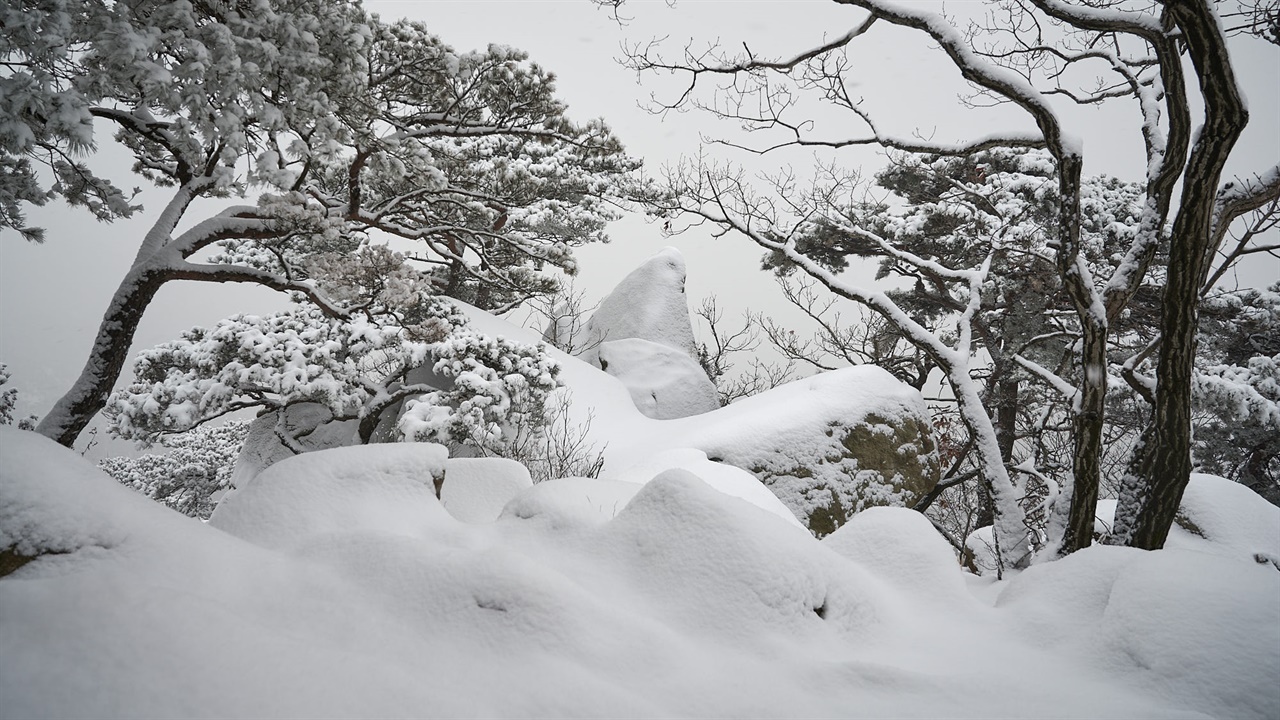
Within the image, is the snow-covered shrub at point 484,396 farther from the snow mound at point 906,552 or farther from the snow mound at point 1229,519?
the snow mound at point 1229,519

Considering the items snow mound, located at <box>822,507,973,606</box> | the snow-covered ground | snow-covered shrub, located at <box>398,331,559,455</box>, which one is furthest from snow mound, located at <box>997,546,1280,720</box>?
snow-covered shrub, located at <box>398,331,559,455</box>

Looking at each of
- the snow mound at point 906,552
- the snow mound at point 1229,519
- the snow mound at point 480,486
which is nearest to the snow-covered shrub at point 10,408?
the snow mound at point 480,486

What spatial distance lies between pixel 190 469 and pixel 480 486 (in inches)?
551

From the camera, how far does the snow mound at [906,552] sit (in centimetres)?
325

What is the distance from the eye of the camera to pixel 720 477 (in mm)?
5582

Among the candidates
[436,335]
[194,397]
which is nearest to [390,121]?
[436,335]

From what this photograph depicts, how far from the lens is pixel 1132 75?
5.57 m

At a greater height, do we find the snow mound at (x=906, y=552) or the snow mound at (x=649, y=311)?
the snow mound at (x=649, y=311)

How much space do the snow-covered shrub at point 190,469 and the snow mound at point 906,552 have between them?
11.5m

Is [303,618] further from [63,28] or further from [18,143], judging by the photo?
[63,28]

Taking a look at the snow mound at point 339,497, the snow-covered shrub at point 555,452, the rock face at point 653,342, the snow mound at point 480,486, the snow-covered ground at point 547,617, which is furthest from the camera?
the rock face at point 653,342

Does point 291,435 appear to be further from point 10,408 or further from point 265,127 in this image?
point 265,127

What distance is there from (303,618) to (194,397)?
25.1ft

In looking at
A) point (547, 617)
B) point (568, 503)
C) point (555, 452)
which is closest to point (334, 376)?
point (555, 452)
